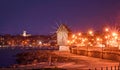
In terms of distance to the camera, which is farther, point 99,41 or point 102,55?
point 99,41

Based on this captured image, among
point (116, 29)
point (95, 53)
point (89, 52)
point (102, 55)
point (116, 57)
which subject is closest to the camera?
point (116, 57)

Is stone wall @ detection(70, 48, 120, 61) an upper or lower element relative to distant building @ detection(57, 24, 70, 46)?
lower

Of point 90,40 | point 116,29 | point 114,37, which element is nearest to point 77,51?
point 114,37

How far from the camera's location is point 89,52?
80188 mm

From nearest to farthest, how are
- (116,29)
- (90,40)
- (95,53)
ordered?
(95,53), (116,29), (90,40)

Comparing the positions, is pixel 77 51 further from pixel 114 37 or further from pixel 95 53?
pixel 95 53

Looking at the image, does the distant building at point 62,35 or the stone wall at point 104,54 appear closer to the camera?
the stone wall at point 104,54

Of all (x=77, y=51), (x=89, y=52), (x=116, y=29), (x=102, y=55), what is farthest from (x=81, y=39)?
(x=102, y=55)

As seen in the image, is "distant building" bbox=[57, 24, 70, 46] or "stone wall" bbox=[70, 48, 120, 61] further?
"distant building" bbox=[57, 24, 70, 46]

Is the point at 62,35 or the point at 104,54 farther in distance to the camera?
the point at 62,35

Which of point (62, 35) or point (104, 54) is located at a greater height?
point (62, 35)

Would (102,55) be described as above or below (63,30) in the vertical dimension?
below

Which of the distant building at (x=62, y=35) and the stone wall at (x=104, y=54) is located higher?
the distant building at (x=62, y=35)

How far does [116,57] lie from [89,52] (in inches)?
732
